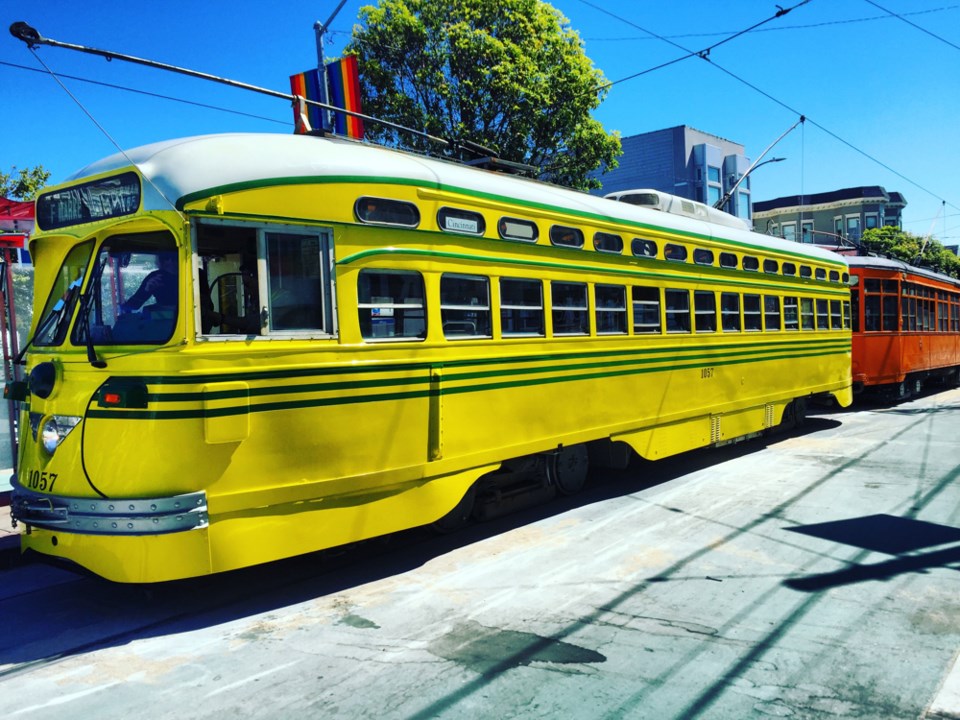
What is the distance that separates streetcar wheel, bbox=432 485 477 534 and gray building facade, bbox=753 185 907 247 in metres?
58.7

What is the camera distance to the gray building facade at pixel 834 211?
6088 centimetres

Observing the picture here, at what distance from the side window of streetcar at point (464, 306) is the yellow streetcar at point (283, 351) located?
0.06 ft

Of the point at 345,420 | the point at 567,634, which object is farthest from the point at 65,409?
the point at 567,634

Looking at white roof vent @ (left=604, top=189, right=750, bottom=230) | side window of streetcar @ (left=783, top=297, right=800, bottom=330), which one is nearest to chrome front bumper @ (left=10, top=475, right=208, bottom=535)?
white roof vent @ (left=604, top=189, right=750, bottom=230)

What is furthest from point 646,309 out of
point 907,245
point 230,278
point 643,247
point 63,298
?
point 907,245

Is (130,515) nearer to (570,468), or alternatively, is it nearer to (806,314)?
(570,468)

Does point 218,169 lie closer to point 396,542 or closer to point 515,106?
point 396,542

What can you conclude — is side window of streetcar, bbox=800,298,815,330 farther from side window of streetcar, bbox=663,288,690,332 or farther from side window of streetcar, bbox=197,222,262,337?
side window of streetcar, bbox=197,222,262,337

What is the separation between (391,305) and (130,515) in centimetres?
224

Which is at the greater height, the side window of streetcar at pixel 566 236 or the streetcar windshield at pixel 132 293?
the side window of streetcar at pixel 566 236

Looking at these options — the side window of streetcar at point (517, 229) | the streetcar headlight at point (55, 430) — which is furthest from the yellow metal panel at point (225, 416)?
the side window of streetcar at point (517, 229)

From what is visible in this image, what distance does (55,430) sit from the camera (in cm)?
488

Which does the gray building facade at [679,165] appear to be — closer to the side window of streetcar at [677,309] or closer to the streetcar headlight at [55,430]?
the side window of streetcar at [677,309]

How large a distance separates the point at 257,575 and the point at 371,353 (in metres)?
2.01
